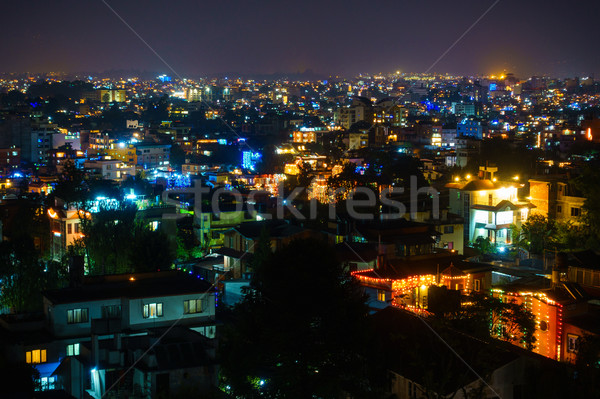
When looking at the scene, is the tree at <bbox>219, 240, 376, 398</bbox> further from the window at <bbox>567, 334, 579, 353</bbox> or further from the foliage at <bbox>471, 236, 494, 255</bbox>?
the foliage at <bbox>471, 236, 494, 255</bbox>

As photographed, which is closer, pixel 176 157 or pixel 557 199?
pixel 557 199

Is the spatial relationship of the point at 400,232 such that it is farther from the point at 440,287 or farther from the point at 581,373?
the point at 581,373

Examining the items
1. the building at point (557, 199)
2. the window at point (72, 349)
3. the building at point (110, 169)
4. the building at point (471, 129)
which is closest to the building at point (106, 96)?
the building at point (471, 129)

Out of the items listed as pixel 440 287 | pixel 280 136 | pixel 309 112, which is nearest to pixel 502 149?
pixel 280 136

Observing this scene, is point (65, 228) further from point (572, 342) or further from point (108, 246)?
point (572, 342)

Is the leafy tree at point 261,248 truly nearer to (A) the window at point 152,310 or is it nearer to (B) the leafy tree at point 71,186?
(A) the window at point 152,310

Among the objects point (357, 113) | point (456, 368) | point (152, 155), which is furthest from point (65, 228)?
point (357, 113)
